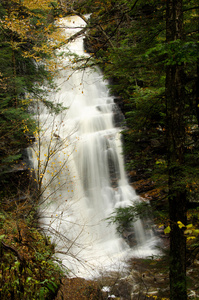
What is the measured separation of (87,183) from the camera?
1135 centimetres

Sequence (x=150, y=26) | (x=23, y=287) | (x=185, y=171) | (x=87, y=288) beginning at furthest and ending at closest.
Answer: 1. (x=87, y=288)
2. (x=150, y=26)
3. (x=185, y=171)
4. (x=23, y=287)

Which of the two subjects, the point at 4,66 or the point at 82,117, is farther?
the point at 82,117

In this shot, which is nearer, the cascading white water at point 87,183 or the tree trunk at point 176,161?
the tree trunk at point 176,161

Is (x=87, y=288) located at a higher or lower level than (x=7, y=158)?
lower

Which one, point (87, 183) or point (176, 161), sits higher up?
point (176, 161)

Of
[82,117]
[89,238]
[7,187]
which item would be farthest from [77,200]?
[82,117]

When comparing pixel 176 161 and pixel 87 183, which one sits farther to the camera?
pixel 87 183

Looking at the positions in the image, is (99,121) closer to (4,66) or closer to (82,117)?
(82,117)

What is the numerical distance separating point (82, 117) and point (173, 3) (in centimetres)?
1076

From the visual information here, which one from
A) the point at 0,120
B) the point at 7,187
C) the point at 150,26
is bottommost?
the point at 7,187

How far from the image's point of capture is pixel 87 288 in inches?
232

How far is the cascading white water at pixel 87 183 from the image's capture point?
325 inches

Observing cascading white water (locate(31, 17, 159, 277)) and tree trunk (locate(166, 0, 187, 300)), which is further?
cascading white water (locate(31, 17, 159, 277))

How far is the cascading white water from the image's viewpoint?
27.1 feet
